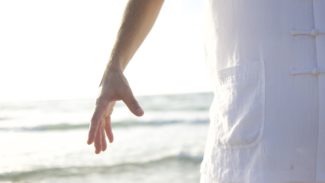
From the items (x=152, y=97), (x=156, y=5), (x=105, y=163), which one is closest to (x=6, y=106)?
(x=152, y=97)

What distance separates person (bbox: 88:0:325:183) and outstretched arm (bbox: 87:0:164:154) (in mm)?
233

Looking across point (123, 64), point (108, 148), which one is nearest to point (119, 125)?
point (108, 148)

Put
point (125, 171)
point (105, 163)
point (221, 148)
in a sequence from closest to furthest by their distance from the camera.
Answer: point (221, 148) < point (125, 171) < point (105, 163)

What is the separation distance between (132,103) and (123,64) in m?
0.14

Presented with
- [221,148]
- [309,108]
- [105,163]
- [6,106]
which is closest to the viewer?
[309,108]

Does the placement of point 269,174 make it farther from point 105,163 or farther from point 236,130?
point 105,163

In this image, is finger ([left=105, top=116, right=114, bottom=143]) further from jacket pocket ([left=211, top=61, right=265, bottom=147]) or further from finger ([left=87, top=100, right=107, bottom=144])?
jacket pocket ([left=211, top=61, right=265, bottom=147])

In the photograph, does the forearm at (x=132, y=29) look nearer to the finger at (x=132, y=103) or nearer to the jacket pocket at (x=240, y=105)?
the finger at (x=132, y=103)

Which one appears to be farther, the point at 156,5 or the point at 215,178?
the point at 156,5

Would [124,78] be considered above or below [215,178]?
above

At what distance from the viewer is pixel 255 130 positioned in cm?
159

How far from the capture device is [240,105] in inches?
64.2

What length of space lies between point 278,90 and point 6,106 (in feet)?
72.7

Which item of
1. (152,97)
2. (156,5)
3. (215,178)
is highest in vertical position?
(156,5)
